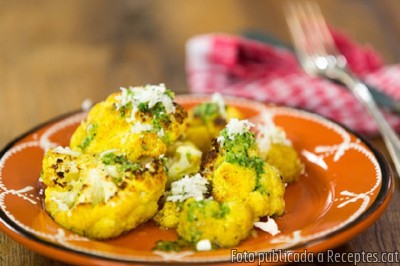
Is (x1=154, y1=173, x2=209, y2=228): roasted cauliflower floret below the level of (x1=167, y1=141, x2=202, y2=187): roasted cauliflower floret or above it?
below

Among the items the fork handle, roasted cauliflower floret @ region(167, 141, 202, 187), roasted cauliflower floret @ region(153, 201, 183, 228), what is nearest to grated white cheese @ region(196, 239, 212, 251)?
roasted cauliflower floret @ region(153, 201, 183, 228)

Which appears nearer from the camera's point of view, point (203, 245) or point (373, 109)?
point (203, 245)

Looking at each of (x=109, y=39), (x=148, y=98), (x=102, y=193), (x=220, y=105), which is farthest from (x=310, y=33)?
(x=102, y=193)

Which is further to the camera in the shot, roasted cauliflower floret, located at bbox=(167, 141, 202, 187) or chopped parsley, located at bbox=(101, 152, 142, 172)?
roasted cauliflower floret, located at bbox=(167, 141, 202, 187)

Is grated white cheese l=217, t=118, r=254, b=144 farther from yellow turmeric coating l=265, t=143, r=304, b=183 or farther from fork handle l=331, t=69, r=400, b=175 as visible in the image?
fork handle l=331, t=69, r=400, b=175

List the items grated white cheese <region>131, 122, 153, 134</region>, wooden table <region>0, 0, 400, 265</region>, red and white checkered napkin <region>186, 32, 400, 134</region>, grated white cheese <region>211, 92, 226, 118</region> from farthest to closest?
wooden table <region>0, 0, 400, 265</region> → red and white checkered napkin <region>186, 32, 400, 134</region> → grated white cheese <region>211, 92, 226, 118</region> → grated white cheese <region>131, 122, 153, 134</region>

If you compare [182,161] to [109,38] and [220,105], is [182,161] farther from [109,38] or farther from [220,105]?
[109,38]

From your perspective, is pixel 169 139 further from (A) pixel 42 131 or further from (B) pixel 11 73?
(B) pixel 11 73

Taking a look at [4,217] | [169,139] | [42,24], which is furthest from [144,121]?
[42,24]
